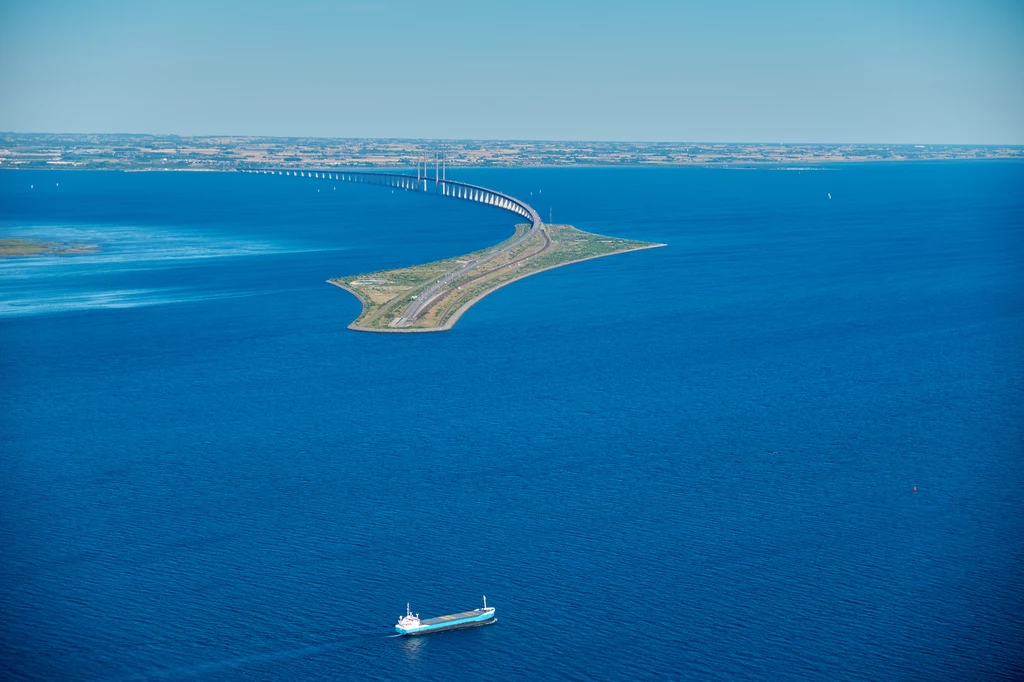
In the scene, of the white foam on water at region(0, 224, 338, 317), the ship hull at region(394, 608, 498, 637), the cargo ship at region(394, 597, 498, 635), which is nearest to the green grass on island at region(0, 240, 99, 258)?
the white foam on water at region(0, 224, 338, 317)

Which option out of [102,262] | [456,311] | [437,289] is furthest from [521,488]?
[102,262]

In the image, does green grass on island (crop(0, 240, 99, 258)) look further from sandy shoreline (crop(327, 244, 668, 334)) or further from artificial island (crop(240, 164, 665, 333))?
artificial island (crop(240, 164, 665, 333))

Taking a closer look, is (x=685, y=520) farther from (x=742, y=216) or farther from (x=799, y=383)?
(x=742, y=216)

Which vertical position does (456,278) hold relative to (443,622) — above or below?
above

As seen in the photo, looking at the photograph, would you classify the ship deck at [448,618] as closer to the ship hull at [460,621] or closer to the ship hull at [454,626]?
the ship hull at [460,621]

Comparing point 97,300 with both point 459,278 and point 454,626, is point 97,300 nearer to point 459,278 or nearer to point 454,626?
point 459,278

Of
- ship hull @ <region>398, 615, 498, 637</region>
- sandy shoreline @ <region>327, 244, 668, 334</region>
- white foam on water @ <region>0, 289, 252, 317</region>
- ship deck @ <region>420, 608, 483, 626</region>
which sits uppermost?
sandy shoreline @ <region>327, 244, 668, 334</region>

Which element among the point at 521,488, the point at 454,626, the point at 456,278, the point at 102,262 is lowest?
the point at 454,626
